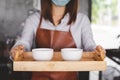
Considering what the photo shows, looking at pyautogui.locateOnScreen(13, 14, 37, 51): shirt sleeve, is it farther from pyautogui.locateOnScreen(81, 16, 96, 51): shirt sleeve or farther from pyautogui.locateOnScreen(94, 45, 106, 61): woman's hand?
pyautogui.locateOnScreen(94, 45, 106, 61): woman's hand

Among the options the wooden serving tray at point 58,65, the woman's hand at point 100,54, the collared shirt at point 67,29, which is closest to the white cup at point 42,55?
the wooden serving tray at point 58,65

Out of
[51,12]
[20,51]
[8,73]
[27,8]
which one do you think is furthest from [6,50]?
[20,51]

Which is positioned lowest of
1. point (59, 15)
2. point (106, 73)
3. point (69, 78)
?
point (106, 73)

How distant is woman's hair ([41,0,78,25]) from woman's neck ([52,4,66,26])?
23 mm

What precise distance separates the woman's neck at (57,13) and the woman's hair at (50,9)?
0.02m

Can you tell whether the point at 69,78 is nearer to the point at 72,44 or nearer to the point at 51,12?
the point at 72,44

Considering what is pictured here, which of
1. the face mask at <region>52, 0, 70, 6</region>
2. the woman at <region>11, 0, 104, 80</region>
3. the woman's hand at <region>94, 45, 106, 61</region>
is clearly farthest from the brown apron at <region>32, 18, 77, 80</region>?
the woman's hand at <region>94, 45, 106, 61</region>

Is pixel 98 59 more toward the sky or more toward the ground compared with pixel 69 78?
more toward the sky

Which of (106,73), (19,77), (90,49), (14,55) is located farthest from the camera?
(106,73)

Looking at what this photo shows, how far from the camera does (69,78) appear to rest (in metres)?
1.69

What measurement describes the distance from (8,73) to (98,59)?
2.05 metres

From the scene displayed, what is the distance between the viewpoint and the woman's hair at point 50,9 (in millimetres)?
1730

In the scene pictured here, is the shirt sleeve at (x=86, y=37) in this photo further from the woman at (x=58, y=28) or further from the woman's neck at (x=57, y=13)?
the woman's neck at (x=57, y=13)

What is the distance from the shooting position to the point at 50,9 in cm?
174
